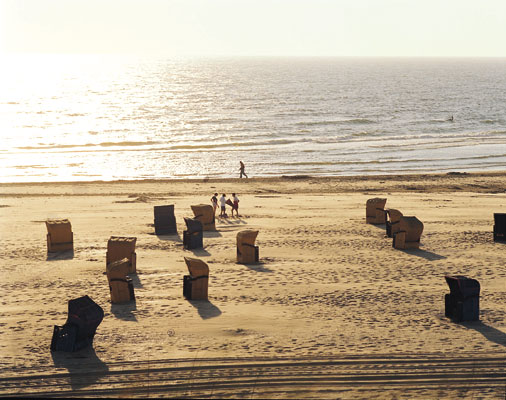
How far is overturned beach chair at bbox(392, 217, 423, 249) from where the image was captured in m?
20.5

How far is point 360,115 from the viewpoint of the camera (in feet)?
258

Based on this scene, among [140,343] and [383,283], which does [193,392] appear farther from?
[383,283]

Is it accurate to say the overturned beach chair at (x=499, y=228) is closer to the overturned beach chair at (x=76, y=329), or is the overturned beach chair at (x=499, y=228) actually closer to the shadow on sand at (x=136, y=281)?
the shadow on sand at (x=136, y=281)

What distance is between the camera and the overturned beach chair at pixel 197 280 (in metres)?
15.6

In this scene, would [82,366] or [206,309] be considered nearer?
[82,366]

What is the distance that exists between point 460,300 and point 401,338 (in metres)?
1.87

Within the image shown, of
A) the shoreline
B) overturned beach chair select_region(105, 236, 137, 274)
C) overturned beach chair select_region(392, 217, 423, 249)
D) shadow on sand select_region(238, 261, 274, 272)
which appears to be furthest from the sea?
shadow on sand select_region(238, 261, 274, 272)

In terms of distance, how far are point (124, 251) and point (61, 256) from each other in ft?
9.58

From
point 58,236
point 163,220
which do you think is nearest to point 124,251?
point 58,236

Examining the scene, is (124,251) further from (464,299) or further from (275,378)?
(464,299)

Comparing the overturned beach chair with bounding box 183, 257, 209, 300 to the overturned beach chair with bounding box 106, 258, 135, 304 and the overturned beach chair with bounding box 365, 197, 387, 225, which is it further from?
the overturned beach chair with bounding box 365, 197, 387, 225

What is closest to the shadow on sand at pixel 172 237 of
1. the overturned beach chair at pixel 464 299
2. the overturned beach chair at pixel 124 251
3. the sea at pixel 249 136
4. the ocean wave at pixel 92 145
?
the overturned beach chair at pixel 124 251

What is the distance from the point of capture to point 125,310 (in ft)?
49.7

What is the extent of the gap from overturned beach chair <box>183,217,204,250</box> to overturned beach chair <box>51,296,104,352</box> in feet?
24.4
